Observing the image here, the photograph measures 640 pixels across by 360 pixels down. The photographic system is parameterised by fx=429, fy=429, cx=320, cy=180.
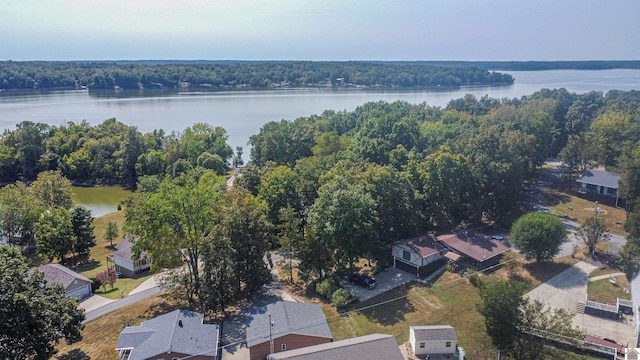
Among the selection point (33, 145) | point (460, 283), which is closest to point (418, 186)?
point (460, 283)

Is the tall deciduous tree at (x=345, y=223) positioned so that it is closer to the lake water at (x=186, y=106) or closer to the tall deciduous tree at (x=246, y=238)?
the tall deciduous tree at (x=246, y=238)

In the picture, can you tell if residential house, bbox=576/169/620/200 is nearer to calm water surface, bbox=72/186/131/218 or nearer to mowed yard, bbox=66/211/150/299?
mowed yard, bbox=66/211/150/299

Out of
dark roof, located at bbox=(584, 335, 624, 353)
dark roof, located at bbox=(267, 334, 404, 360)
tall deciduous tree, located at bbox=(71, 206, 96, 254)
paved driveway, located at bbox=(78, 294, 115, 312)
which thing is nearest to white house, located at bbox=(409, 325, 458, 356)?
dark roof, located at bbox=(267, 334, 404, 360)

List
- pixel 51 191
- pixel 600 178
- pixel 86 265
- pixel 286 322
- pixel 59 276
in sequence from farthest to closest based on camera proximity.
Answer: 1. pixel 600 178
2. pixel 51 191
3. pixel 86 265
4. pixel 59 276
5. pixel 286 322

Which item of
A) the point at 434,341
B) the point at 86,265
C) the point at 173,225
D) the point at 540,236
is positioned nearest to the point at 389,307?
the point at 434,341

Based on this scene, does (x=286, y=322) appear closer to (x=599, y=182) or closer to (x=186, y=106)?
(x=599, y=182)
